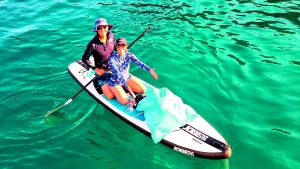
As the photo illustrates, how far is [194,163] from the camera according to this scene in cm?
744

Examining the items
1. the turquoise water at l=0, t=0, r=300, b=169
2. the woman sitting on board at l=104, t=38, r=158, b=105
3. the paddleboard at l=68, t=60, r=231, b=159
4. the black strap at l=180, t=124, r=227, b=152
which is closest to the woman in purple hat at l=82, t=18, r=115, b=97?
the woman sitting on board at l=104, t=38, r=158, b=105

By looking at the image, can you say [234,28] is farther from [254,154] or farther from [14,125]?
[14,125]

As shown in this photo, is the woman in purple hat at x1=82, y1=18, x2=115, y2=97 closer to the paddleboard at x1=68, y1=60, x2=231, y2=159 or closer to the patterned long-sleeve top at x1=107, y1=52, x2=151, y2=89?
the patterned long-sleeve top at x1=107, y1=52, x2=151, y2=89

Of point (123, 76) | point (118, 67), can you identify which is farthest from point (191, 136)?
point (118, 67)

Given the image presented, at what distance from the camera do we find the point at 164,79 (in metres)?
10.5

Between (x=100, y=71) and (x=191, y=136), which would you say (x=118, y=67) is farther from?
(x=191, y=136)

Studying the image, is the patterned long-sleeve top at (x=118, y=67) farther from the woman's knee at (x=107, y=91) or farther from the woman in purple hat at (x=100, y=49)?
the woman in purple hat at (x=100, y=49)

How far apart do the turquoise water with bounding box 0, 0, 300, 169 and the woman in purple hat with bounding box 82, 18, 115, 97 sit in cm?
135

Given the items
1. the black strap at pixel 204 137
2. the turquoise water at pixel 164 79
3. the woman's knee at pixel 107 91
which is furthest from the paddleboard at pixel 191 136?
the turquoise water at pixel 164 79

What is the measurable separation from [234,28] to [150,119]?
23.4 feet

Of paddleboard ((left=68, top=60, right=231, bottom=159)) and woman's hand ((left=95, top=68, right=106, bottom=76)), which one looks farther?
woman's hand ((left=95, top=68, right=106, bottom=76))

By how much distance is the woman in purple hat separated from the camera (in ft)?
28.5

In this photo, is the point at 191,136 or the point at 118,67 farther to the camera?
the point at 118,67

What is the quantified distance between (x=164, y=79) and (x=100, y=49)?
8.81 feet
